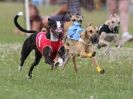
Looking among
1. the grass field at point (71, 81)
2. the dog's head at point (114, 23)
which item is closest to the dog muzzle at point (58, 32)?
the grass field at point (71, 81)

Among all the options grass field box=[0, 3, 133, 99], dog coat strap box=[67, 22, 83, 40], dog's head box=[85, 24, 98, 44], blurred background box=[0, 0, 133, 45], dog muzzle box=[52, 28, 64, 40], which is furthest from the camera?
blurred background box=[0, 0, 133, 45]

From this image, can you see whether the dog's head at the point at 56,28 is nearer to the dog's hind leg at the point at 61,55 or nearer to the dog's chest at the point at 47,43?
the dog's chest at the point at 47,43

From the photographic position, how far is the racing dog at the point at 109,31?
12.2 m

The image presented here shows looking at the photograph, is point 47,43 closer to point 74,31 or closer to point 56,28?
point 56,28

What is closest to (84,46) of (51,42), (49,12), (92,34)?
(92,34)

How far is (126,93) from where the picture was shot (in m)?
9.10

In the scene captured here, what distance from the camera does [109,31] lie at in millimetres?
12375

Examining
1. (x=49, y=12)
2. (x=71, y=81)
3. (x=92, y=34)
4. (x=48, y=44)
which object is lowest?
(x=49, y=12)

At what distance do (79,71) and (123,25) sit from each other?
4.57 m

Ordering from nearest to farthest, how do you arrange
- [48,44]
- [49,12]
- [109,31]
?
[48,44] < [109,31] < [49,12]

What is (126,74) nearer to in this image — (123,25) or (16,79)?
(16,79)

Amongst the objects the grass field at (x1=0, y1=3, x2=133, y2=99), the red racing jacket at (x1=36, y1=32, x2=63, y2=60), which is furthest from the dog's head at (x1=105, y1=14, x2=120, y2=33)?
the red racing jacket at (x1=36, y1=32, x2=63, y2=60)

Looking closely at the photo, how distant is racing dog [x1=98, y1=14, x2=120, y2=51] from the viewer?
40.1 feet

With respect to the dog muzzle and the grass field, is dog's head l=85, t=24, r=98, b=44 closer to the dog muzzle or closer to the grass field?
the dog muzzle
